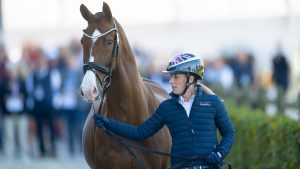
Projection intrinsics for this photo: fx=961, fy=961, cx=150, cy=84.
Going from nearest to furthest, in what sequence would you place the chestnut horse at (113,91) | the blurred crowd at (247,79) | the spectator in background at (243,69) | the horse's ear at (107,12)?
the chestnut horse at (113,91)
the horse's ear at (107,12)
the blurred crowd at (247,79)
the spectator in background at (243,69)

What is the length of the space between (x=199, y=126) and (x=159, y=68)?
13.9 meters

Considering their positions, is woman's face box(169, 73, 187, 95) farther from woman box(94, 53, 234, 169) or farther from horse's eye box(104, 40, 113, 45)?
horse's eye box(104, 40, 113, 45)

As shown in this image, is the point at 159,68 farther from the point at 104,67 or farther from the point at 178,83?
the point at 178,83

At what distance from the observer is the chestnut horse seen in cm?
862

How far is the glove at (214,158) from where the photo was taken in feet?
27.0

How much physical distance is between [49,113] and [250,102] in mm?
4237

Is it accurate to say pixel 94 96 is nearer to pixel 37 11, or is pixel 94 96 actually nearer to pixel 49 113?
pixel 49 113

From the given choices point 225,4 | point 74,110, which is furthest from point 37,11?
point 74,110

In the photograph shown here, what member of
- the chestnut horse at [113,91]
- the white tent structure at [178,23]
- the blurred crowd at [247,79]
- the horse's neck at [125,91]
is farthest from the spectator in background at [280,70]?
the horse's neck at [125,91]

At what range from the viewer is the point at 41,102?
2005 cm

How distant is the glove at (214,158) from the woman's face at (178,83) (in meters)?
0.61

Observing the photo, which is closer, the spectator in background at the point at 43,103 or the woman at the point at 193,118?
the woman at the point at 193,118

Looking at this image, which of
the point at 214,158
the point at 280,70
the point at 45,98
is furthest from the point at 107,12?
the point at 280,70

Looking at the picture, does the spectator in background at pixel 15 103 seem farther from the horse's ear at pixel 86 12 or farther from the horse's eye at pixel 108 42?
the horse's eye at pixel 108 42
